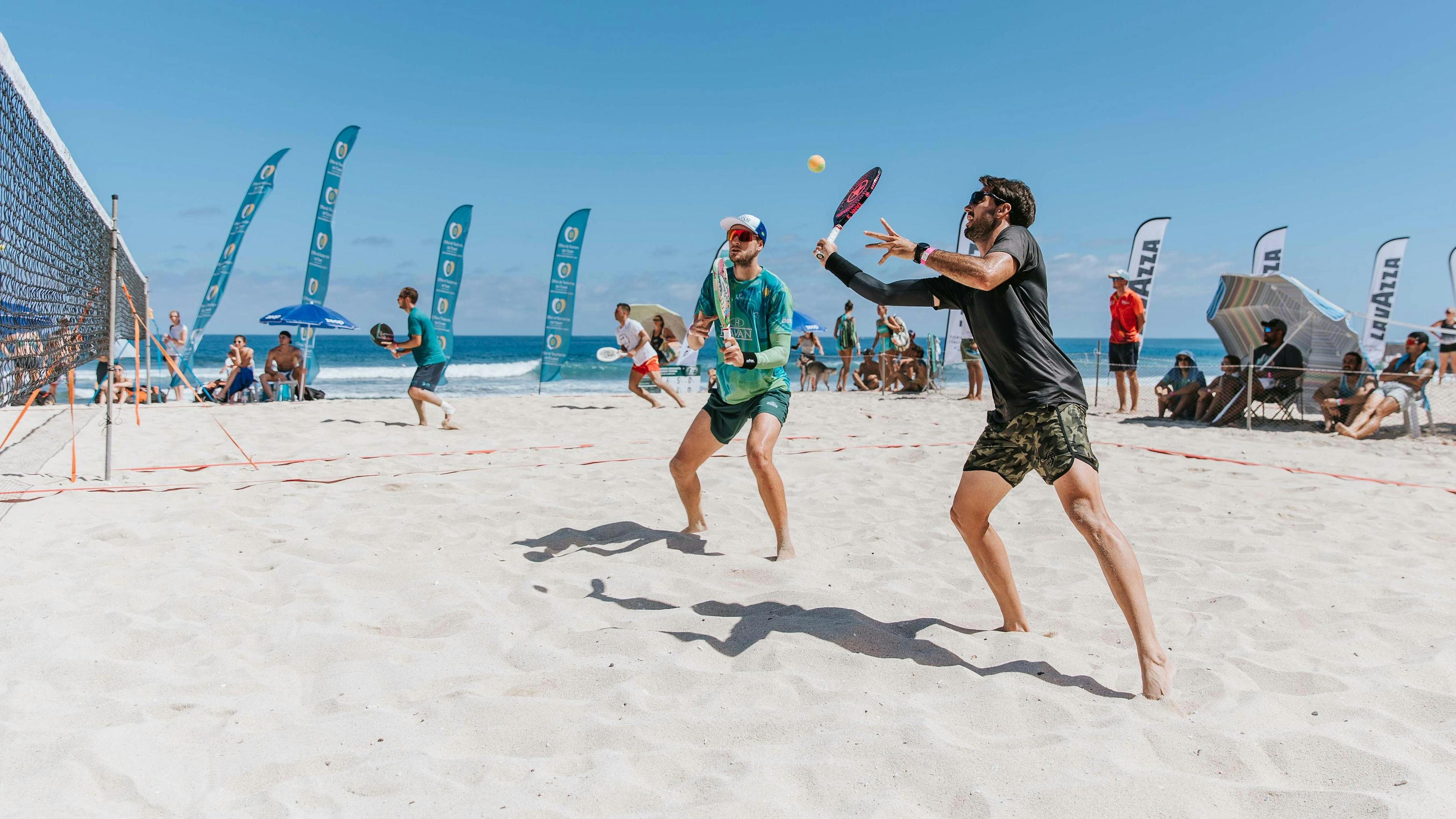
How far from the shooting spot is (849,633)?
9.70 ft

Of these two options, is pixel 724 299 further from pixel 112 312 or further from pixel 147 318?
pixel 147 318

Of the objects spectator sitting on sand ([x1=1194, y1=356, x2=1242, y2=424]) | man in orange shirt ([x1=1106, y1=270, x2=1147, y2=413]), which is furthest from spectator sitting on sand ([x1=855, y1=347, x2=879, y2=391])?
spectator sitting on sand ([x1=1194, y1=356, x2=1242, y2=424])

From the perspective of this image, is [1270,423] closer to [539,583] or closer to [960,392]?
[960,392]

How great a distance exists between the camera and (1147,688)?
243 centimetres

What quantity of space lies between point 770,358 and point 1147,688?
6.81 ft

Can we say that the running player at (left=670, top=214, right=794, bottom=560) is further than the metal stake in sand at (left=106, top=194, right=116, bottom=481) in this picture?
No

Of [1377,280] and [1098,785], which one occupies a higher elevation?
[1377,280]

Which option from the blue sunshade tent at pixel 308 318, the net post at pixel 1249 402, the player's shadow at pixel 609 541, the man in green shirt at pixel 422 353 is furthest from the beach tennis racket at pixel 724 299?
the blue sunshade tent at pixel 308 318

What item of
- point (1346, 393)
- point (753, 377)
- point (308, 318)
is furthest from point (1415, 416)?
point (308, 318)

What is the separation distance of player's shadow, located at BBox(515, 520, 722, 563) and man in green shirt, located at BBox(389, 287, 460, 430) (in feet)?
16.2

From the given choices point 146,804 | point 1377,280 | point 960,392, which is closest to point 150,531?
point 146,804

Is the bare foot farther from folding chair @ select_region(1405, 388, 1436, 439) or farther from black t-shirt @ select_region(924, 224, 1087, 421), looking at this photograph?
folding chair @ select_region(1405, 388, 1436, 439)

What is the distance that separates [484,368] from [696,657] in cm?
3925

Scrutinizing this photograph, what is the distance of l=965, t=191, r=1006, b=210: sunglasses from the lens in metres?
2.74
